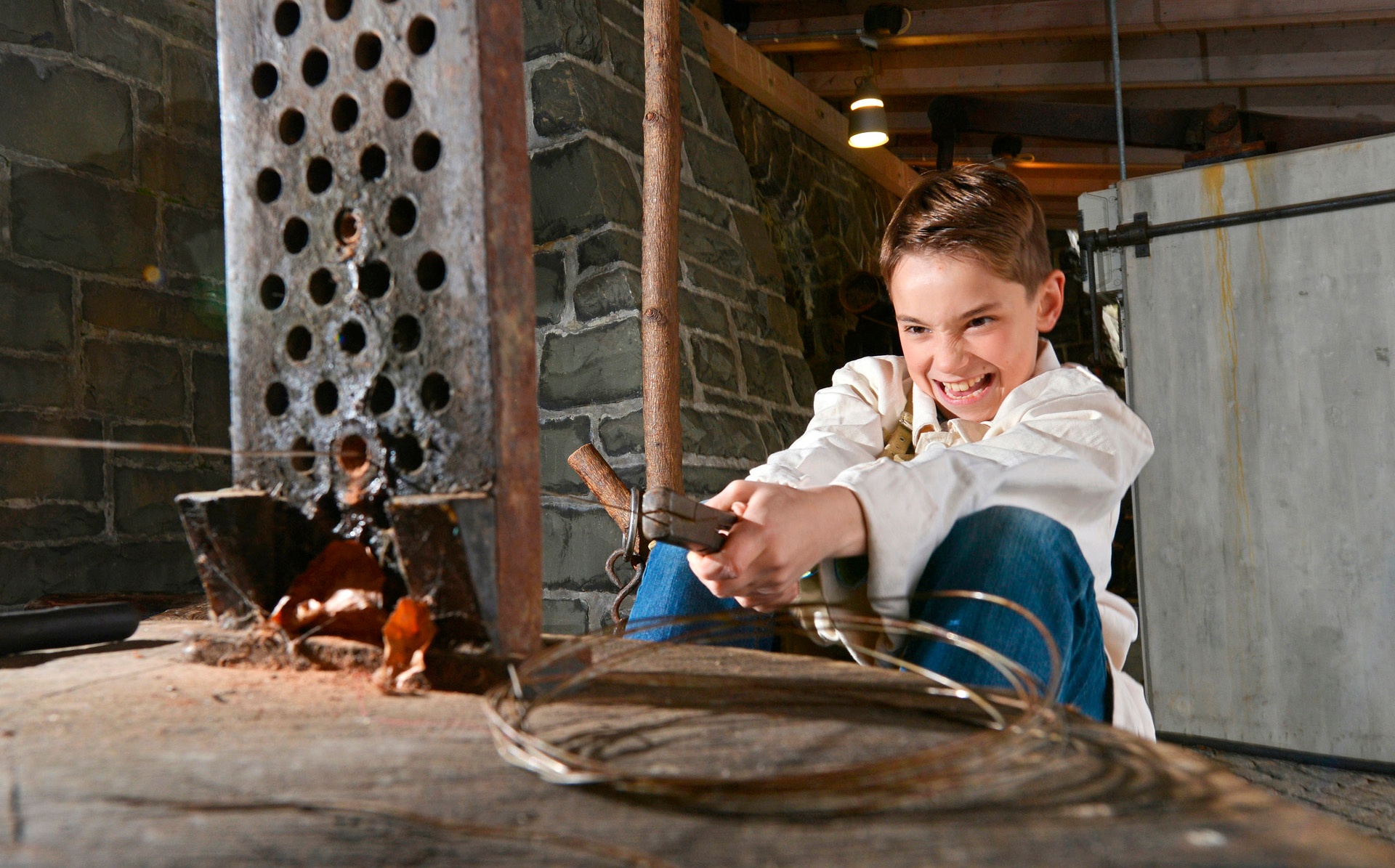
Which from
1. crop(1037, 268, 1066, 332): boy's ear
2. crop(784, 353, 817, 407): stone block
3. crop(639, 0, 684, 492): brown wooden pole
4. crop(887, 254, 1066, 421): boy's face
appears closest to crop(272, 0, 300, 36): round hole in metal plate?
crop(887, 254, 1066, 421): boy's face

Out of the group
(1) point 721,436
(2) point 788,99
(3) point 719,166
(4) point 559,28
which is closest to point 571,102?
(4) point 559,28

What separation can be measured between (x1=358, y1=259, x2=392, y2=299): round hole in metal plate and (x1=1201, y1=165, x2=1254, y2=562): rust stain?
2255mm

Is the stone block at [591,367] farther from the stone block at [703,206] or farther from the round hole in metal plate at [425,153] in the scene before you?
the round hole in metal plate at [425,153]

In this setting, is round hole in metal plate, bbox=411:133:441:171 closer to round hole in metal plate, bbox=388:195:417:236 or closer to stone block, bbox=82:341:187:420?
round hole in metal plate, bbox=388:195:417:236

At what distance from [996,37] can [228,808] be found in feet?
12.3

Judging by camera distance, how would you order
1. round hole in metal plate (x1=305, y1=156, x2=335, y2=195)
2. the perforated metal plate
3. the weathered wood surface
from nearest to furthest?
1. the weathered wood surface
2. the perforated metal plate
3. round hole in metal plate (x1=305, y1=156, x2=335, y2=195)

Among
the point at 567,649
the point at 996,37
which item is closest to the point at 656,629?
the point at 567,649

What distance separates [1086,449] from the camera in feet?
3.61

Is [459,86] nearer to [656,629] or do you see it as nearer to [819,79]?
[656,629]

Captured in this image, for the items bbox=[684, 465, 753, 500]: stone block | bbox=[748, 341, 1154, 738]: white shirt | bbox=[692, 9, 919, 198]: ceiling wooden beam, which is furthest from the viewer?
bbox=[692, 9, 919, 198]: ceiling wooden beam

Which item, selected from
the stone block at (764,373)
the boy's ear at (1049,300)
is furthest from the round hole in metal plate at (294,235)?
Answer: the stone block at (764,373)

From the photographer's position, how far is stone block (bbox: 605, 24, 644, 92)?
2.66 meters

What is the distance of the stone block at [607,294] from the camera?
95.3 inches

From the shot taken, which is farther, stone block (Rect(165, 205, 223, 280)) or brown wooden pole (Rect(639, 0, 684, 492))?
stone block (Rect(165, 205, 223, 280))
